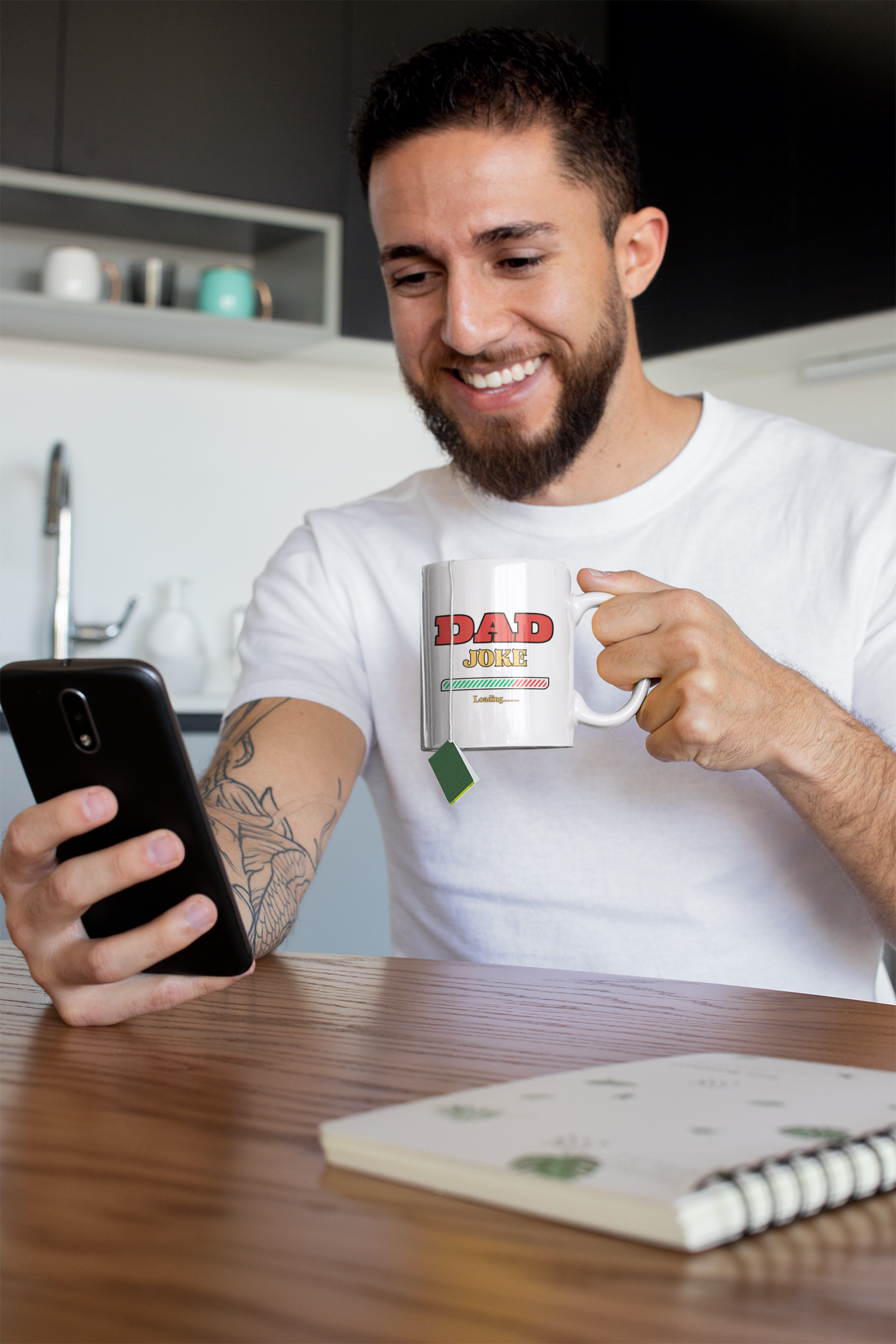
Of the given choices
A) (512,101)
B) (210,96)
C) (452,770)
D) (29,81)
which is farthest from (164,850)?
(210,96)

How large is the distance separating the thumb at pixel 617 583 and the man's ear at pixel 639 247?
23.1 inches

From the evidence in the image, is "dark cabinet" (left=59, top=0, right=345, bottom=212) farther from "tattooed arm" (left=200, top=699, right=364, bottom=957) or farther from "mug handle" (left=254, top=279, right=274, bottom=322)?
"tattooed arm" (left=200, top=699, right=364, bottom=957)

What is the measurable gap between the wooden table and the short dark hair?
33.3 inches

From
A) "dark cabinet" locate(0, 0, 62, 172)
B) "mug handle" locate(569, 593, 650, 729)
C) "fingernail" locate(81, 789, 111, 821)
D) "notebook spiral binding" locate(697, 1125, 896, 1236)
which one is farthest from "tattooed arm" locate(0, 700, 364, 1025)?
"dark cabinet" locate(0, 0, 62, 172)

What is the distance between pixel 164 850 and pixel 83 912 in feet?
0.28

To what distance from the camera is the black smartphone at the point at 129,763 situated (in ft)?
2.25

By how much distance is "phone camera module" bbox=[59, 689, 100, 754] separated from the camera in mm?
697

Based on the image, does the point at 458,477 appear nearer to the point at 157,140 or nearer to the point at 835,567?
the point at 835,567

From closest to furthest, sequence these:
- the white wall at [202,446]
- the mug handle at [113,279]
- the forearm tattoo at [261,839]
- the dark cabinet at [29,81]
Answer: the forearm tattoo at [261,839] → the dark cabinet at [29,81] → the mug handle at [113,279] → the white wall at [202,446]

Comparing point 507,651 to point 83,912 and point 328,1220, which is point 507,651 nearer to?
point 83,912

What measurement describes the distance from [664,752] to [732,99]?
250 centimetres

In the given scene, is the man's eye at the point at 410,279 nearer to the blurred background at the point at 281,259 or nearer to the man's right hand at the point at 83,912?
the man's right hand at the point at 83,912

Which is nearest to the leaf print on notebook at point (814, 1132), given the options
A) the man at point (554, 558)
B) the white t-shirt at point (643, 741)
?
the man at point (554, 558)


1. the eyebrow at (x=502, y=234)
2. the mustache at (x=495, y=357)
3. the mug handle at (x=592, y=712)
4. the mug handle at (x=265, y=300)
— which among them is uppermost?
the mug handle at (x=265, y=300)
